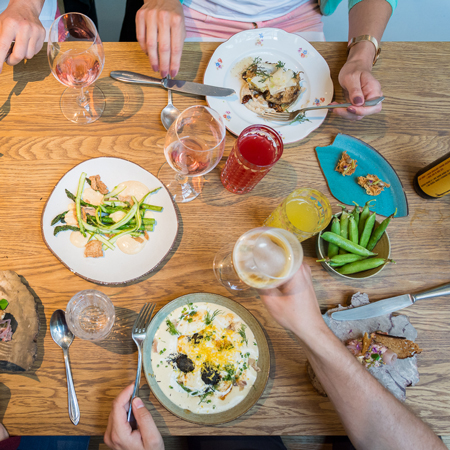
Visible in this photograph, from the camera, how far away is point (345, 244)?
38.4 inches

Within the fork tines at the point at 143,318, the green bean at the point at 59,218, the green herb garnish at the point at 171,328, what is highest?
the green bean at the point at 59,218

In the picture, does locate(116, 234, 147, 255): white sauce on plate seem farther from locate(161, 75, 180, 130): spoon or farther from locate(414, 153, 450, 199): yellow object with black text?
locate(414, 153, 450, 199): yellow object with black text

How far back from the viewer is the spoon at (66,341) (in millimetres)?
864

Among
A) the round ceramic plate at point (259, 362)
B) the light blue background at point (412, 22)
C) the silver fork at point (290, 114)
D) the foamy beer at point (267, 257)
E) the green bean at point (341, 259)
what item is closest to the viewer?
the foamy beer at point (267, 257)

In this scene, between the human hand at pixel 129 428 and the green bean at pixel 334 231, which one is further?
the green bean at pixel 334 231

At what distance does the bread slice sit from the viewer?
0.93 metres

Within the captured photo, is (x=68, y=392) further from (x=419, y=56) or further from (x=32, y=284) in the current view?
(x=419, y=56)

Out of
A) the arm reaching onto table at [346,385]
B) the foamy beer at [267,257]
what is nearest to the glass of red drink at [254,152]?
the foamy beer at [267,257]

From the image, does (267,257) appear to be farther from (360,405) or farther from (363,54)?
(363,54)

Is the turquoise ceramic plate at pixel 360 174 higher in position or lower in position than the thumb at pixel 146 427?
higher

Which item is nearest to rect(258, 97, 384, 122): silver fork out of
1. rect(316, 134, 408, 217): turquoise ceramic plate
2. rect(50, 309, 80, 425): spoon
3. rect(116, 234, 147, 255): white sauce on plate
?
rect(316, 134, 408, 217): turquoise ceramic plate

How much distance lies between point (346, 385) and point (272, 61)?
1095 mm

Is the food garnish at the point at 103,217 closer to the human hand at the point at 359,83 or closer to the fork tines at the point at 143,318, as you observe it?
the fork tines at the point at 143,318

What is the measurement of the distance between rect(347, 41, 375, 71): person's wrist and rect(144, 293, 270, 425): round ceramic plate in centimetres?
94
